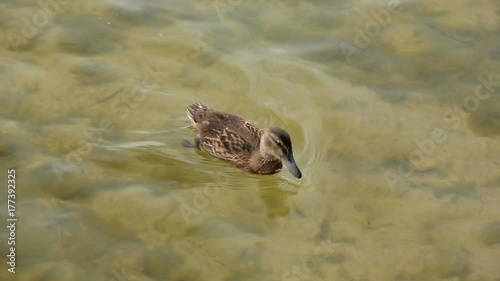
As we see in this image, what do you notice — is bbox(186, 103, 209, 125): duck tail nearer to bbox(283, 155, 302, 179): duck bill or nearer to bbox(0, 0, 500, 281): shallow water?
bbox(0, 0, 500, 281): shallow water

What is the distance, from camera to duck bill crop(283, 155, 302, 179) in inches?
277

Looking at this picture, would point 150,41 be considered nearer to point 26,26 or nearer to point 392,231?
point 26,26

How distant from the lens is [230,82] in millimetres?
8281

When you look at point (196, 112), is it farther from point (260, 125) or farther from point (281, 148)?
point (281, 148)

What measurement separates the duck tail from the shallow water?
221mm

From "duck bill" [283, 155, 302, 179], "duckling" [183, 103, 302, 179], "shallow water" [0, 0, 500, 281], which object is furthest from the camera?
"duckling" [183, 103, 302, 179]

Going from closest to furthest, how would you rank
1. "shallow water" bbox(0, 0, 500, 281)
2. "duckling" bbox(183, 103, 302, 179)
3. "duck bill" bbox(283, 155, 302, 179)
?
"shallow water" bbox(0, 0, 500, 281)
"duck bill" bbox(283, 155, 302, 179)
"duckling" bbox(183, 103, 302, 179)

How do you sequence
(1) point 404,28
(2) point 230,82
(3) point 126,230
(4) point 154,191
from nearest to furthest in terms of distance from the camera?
(3) point 126,230, (4) point 154,191, (2) point 230,82, (1) point 404,28

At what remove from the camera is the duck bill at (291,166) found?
703 centimetres

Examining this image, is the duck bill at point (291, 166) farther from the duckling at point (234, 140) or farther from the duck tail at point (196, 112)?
the duck tail at point (196, 112)

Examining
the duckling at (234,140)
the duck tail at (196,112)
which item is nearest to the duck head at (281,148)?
the duckling at (234,140)

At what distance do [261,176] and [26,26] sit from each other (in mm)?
3708

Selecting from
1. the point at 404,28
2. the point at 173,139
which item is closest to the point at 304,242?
the point at 173,139

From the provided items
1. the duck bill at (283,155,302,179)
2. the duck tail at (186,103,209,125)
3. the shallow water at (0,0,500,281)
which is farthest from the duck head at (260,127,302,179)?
the duck tail at (186,103,209,125)
